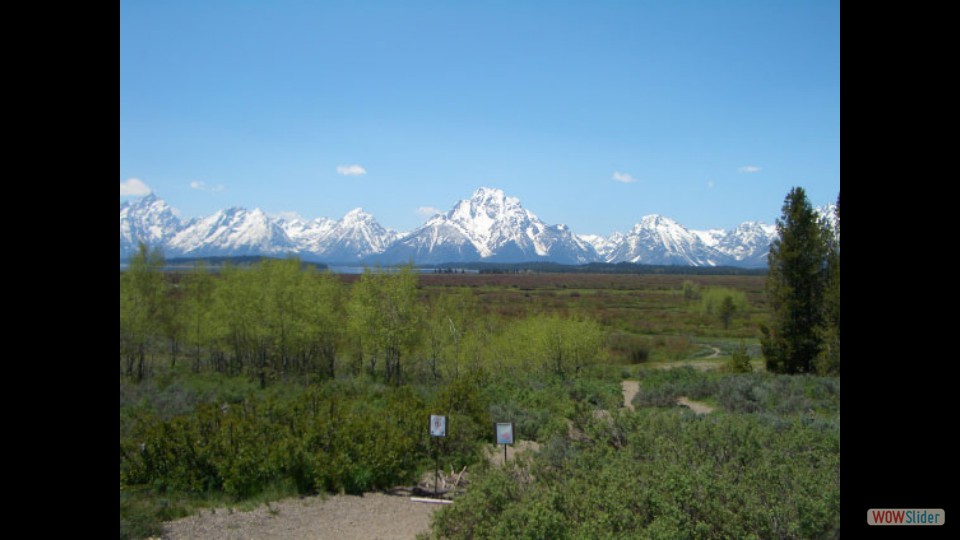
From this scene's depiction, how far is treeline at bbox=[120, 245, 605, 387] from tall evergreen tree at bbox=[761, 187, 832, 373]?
980cm

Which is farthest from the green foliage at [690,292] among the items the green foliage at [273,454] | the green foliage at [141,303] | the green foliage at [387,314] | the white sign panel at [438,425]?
the white sign panel at [438,425]

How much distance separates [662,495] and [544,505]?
44.3 inches

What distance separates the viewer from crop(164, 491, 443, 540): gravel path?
7.69 metres

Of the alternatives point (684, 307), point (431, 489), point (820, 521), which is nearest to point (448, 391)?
point (431, 489)

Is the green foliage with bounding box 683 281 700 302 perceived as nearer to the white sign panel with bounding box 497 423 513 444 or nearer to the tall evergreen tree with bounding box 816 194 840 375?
the tall evergreen tree with bounding box 816 194 840 375

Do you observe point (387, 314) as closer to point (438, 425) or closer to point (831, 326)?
point (438, 425)

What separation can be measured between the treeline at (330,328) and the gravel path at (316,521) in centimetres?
1520

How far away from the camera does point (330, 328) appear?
1165 inches

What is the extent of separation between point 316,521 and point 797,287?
91.6 feet

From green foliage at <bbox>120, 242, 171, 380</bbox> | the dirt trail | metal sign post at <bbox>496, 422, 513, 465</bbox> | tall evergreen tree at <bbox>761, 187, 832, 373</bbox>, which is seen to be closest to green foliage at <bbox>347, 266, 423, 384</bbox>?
green foliage at <bbox>120, 242, 171, 380</bbox>

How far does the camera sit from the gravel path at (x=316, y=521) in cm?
769

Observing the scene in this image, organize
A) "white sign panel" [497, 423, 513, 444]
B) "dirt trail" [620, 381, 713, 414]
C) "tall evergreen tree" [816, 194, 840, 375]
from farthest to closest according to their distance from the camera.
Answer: "tall evergreen tree" [816, 194, 840, 375]
"dirt trail" [620, 381, 713, 414]
"white sign panel" [497, 423, 513, 444]
